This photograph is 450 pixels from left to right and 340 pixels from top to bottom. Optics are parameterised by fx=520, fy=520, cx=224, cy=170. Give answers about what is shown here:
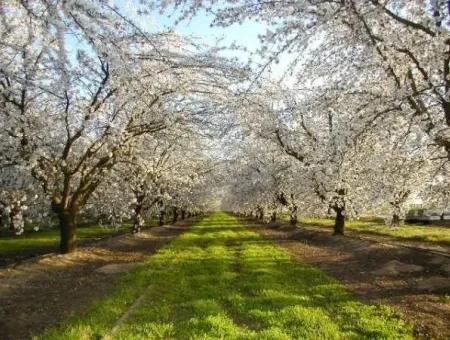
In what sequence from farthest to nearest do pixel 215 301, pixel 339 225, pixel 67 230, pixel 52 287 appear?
pixel 339 225
pixel 67 230
pixel 52 287
pixel 215 301

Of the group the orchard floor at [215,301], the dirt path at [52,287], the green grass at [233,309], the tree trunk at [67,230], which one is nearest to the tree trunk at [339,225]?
the orchard floor at [215,301]

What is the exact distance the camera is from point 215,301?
48.8 ft

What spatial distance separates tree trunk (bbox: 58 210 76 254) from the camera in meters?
25.9

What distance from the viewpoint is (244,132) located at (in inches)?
1275

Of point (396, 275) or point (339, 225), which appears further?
point (339, 225)

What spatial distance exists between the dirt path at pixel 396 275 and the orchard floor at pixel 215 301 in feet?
0.19

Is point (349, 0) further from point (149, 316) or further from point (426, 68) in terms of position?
point (149, 316)

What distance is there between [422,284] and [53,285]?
12.8 metres

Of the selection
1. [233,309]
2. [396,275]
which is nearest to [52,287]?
[233,309]

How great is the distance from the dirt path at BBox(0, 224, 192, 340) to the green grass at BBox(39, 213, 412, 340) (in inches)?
29.6

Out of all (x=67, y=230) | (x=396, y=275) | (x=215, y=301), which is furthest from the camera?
(x=67, y=230)

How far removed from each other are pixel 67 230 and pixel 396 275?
15841 millimetres

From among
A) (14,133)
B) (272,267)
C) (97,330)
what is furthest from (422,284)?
(14,133)

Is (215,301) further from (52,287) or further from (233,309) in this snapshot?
(52,287)
